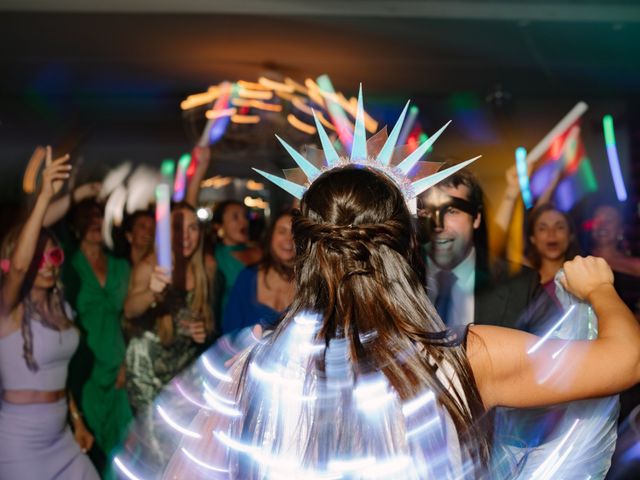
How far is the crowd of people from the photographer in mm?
1520

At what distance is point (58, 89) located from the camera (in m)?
6.70

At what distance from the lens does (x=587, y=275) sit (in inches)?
63.1

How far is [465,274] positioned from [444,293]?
11 centimetres

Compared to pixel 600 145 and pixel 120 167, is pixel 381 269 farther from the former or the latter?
pixel 120 167

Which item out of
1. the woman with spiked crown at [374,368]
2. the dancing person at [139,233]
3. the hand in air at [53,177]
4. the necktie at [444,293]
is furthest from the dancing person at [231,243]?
the woman with spiked crown at [374,368]

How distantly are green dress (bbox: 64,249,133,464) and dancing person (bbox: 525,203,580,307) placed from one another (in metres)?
2.18

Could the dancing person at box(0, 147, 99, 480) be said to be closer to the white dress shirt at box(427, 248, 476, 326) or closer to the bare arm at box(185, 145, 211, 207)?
the bare arm at box(185, 145, 211, 207)

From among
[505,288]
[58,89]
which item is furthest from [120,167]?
[505,288]

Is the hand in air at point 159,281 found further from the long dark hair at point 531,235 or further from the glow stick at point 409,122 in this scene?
the glow stick at point 409,122

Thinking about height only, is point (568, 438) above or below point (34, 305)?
below

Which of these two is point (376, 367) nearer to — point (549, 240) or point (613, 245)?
point (549, 240)

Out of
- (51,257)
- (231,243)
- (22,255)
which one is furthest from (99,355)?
(231,243)

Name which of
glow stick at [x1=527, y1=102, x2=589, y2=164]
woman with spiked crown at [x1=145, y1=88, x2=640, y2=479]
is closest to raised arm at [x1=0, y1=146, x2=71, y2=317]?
woman with spiked crown at [x1=145, y1=88, x2=640, y2=479]

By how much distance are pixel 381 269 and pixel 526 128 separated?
6.19m
